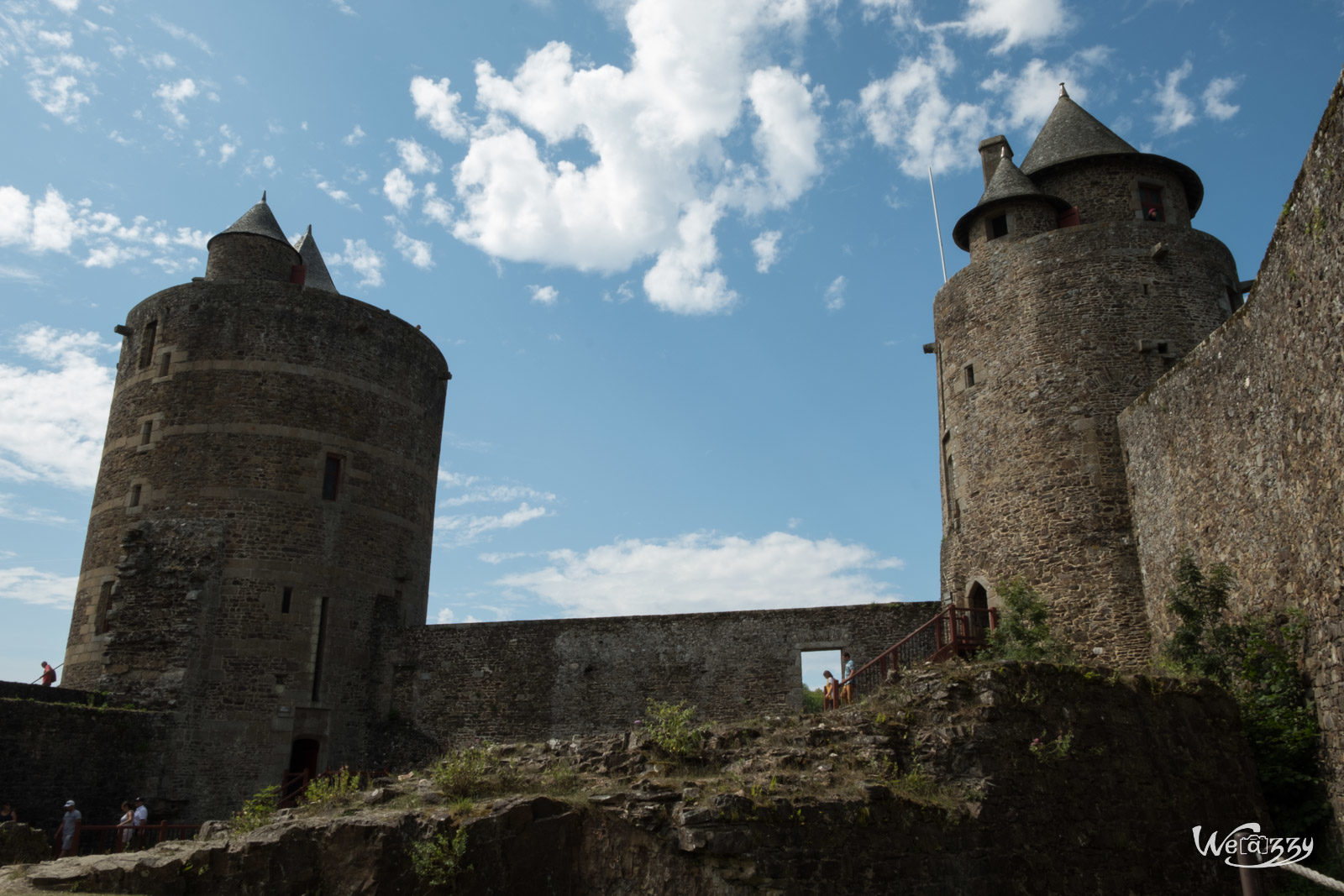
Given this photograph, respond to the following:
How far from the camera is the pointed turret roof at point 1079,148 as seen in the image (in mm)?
20109

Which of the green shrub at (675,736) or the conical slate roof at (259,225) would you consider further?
the conical slate roof at (259,225)

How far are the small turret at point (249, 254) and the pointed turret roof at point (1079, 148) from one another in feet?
57.0

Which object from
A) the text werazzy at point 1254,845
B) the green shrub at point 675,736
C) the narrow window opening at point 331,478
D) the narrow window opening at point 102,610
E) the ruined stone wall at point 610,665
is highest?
the narrow window opening at point 331,478

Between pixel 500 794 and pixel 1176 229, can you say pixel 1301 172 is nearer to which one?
pixel 1176 229

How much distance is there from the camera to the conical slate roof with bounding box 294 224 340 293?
2645 centimetres

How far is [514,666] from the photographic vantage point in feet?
67.8

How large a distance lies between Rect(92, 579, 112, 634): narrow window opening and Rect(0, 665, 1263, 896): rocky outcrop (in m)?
10.7

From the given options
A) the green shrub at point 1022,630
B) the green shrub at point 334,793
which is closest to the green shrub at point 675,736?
the green shrub at point 334,793

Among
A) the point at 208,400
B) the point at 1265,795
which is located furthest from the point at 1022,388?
the point at 208,400

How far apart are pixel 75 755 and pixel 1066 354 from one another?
1910 centimetres

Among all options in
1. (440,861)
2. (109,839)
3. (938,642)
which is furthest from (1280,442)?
(109,839)

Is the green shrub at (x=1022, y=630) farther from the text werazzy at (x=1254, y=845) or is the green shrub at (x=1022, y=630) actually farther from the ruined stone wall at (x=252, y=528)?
the ruined stone wall at (x=252, y=528)

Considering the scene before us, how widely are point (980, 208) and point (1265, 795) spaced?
1205cm

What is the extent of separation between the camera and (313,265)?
88.2ft
